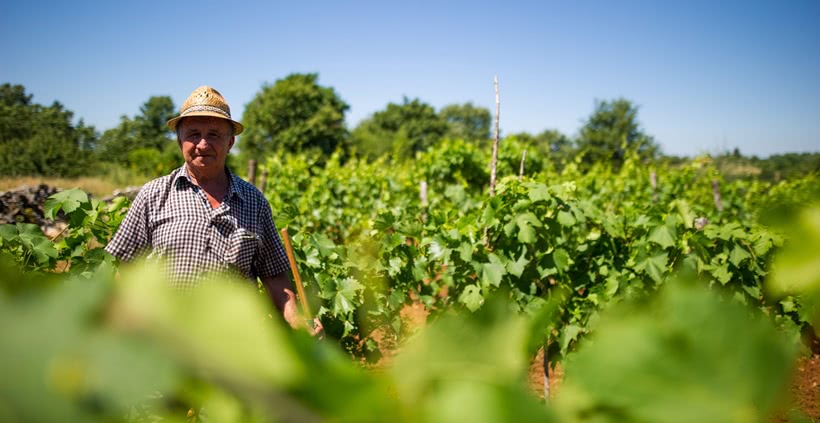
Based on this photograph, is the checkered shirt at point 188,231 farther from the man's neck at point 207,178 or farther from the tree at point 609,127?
the tree at point 609,127

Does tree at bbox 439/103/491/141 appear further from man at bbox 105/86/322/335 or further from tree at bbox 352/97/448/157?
man at bbox 105/86/322/335

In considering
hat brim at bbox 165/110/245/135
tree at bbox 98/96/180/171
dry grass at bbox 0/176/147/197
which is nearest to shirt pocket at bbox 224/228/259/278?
hat brim at bbox 165/110/245/135

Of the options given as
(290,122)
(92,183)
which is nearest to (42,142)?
(92,183)

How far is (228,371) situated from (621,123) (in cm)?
5366

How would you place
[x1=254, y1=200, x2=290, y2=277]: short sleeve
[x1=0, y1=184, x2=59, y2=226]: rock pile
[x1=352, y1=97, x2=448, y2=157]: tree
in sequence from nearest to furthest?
[x1=254, y1=200, x2=290, y2=277]: short sleeve → [x1=0, y1=184, x2=59, y2=226]: rock pile → [x1=352, y1=97, x2=448, y2=157]: tree

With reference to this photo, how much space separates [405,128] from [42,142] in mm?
34781

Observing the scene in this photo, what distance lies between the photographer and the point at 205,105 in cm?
264

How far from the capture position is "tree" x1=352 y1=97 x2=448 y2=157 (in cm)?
5309

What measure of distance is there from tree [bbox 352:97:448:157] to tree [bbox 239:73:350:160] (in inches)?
Result: 463

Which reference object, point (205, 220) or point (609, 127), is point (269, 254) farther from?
point (609, 127)

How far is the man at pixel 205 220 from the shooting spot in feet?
7.84

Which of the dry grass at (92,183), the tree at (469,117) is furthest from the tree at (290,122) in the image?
the tree at (469,117)

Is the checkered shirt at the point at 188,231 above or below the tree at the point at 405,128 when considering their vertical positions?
below

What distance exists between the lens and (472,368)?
13.7 inches
